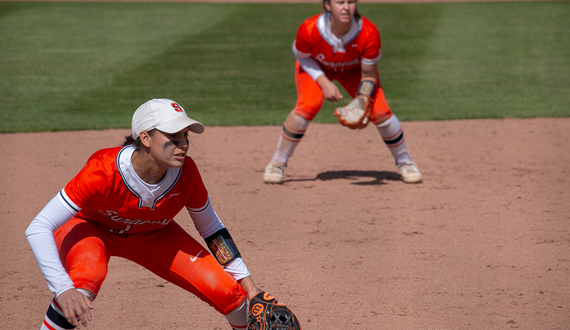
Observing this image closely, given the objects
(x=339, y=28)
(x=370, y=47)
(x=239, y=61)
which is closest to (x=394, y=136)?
(x=370, y=47)

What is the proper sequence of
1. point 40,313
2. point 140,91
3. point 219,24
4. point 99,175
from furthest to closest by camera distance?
point 219,24 < point 140,91 < point 40,313 < point 99,175

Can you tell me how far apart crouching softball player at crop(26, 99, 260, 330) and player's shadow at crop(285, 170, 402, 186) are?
3.25 metres

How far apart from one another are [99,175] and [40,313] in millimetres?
1308

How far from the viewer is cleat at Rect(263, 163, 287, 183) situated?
6410 mm

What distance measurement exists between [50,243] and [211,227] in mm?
824

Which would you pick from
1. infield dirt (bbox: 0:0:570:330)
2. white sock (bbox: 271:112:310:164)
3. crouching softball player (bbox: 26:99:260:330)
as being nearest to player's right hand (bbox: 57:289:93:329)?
crouching softball player (bbox: 26:99:260:330)

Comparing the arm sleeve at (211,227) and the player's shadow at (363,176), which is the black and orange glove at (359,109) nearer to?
the player's shadow at (363,176)

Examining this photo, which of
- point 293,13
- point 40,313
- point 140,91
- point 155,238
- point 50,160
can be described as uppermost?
point 155,238

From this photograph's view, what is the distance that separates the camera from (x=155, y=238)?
348 centimetres

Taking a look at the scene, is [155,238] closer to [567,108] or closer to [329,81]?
[329,81]

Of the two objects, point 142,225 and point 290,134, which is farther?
point 290,134

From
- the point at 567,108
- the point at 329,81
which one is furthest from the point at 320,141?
the point at 567,108

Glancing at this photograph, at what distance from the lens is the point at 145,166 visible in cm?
329

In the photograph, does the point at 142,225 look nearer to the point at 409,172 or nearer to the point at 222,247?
the point at 222,247
